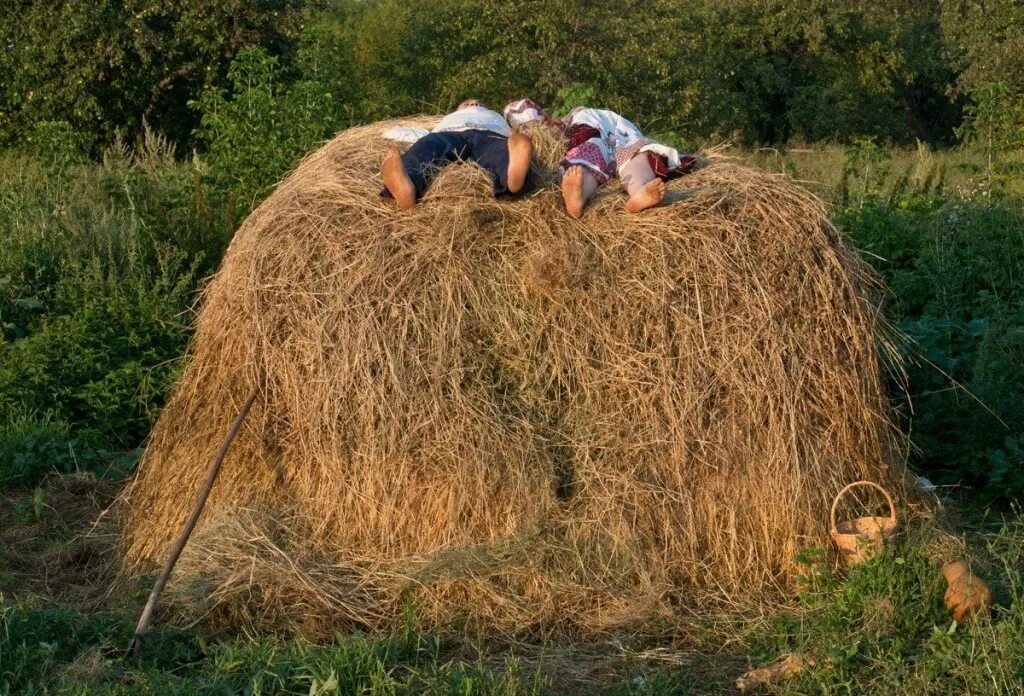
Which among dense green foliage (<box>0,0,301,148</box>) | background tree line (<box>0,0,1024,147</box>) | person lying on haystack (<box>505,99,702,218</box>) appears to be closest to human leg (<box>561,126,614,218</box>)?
person lying on haystack (<box>505,99,702,218</box>)

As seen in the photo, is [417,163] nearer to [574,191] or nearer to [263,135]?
[574,191]

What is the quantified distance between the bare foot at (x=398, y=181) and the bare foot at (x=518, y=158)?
0.44 meters

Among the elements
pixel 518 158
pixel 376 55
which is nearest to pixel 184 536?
pixel 518 158

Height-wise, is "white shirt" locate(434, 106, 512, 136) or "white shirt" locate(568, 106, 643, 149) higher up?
"white shirt" locate(434, 106, 512, 136)

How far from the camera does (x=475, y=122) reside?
585 centimetres

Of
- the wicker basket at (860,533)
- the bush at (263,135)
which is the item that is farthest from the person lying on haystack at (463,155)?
the bush at (263,135)

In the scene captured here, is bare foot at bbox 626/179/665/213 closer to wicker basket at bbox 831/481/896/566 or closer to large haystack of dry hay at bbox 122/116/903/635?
large haystack of dry hay at bbox 122/116/903/635

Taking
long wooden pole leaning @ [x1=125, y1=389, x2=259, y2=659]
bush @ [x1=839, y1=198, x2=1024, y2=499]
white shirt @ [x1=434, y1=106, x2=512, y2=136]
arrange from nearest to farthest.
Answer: long wooden pole leaning @ [x1=125, y1=389, x2=259, y2=659]
white shirt @ [x1=434, y1=106, x2=512, y2=136]
bush @ [x1=839, y1=198, x2=1024, y2=499]

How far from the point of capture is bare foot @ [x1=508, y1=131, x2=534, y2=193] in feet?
17.1

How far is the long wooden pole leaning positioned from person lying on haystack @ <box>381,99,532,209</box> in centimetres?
110

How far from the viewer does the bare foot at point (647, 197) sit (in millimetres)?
5238

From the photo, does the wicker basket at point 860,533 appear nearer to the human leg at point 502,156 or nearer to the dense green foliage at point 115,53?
the human leg at point 502,156

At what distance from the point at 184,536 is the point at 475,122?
2.39 meters

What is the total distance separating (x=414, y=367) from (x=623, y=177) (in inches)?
52.8
